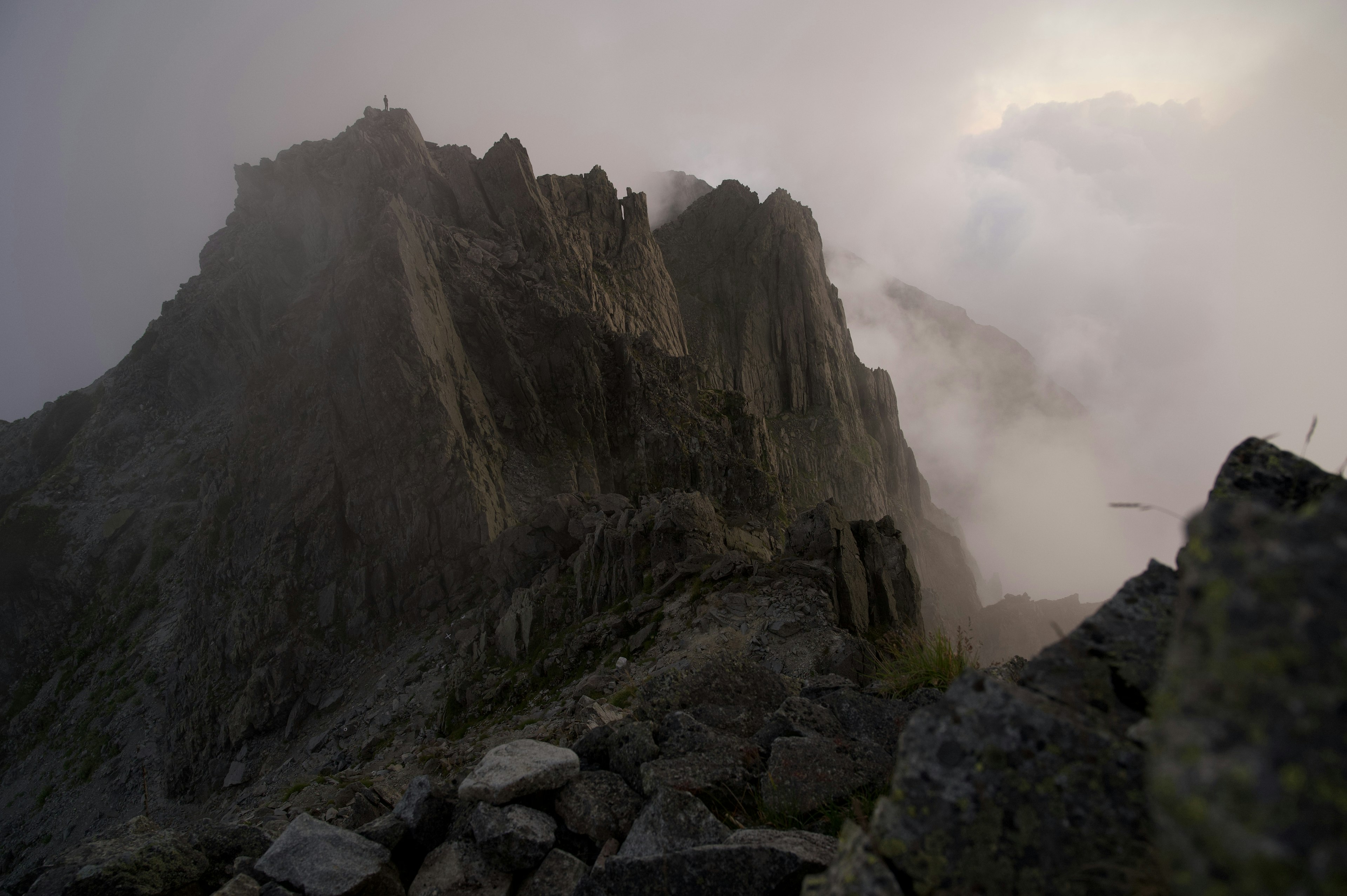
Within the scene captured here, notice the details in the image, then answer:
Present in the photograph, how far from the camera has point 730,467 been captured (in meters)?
42.0

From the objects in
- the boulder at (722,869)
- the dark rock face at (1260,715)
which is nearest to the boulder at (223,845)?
the boulder at (722,869)

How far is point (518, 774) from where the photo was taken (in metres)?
5.61

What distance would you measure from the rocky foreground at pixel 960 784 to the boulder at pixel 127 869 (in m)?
0.02

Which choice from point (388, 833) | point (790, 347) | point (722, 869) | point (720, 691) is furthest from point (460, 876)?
point (790, 347)

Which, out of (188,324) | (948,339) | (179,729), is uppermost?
(948,339)

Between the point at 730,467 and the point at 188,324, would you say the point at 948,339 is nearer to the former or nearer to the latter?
the point at 730,467

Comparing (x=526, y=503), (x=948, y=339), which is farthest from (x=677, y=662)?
(x=948, y=339)

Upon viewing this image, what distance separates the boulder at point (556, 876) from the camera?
4809 millimetres

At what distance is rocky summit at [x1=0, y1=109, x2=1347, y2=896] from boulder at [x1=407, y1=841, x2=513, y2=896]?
3 centimetres

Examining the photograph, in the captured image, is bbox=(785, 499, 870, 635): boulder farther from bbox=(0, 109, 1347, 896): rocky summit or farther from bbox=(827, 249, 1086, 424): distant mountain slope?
bbox=(827, 249, 1086, 424): distant mountain slope

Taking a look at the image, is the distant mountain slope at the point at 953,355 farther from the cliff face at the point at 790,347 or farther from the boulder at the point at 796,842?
the boulder at the point at 796,842

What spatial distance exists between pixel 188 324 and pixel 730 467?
61.9 m

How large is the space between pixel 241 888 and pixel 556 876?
2.76 metres

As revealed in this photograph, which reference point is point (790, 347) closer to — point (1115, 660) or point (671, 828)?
point (671, 828)
